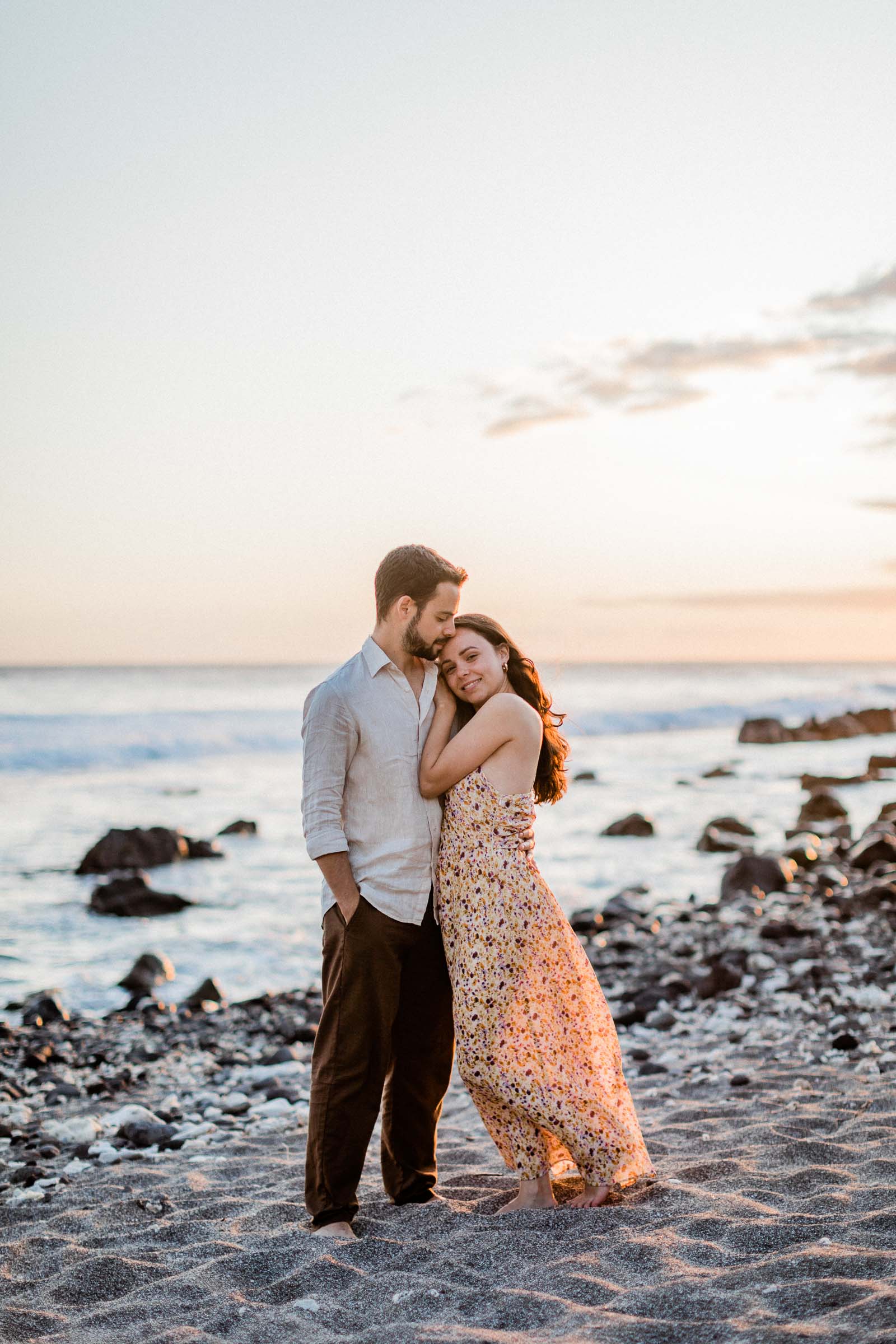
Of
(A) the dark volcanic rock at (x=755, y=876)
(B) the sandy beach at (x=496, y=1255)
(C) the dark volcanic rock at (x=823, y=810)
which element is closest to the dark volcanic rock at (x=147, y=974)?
(B) the sandy beach at (x=496, y=1255)

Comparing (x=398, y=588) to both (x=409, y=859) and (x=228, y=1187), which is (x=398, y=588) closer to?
(x=409, y=859)

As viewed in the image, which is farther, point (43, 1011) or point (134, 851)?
point (134, 851)

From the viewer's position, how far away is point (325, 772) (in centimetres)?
439

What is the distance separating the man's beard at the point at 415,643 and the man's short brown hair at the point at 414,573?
0.23ft

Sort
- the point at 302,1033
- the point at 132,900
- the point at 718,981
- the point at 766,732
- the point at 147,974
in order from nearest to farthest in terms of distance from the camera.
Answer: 1. the point at 302,1033
2. the point at 718,981
3. the point at 147,974
4. the point at 132,900
5. the point at 766,732

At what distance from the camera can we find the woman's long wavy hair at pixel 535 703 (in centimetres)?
480

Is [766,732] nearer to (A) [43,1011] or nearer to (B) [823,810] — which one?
(B) [823,810]

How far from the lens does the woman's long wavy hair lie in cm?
480

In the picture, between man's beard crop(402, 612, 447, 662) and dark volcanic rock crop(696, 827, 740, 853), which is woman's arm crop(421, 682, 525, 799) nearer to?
man's beard crop(402, 612, 447, 662)

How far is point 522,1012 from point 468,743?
106cm

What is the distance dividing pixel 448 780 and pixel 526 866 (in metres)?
0.47

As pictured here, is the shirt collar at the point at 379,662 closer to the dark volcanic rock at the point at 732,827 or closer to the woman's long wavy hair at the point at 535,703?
the woman's long wavy hair at the point at 535,703

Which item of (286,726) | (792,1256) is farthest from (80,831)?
(286,726)

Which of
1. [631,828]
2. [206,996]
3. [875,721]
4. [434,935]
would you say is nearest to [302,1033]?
[206,996]
